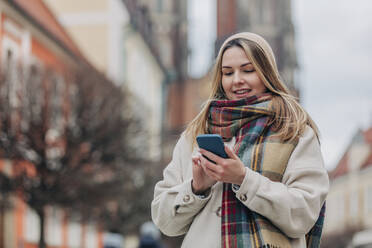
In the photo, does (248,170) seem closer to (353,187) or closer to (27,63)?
(27,63)

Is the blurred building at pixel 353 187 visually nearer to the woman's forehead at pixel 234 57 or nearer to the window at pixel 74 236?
the window at pixel 74 236

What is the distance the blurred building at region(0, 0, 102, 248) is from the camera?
16438 millimetres

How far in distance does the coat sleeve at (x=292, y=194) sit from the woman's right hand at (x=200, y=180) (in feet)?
0.48

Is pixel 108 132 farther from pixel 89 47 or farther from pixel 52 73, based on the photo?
pixel 89 47

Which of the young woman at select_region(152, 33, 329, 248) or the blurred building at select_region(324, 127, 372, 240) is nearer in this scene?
the young woman at select_region(152, 33, 329, 248)

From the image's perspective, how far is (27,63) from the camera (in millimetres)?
16562

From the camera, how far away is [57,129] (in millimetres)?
Result: 16500

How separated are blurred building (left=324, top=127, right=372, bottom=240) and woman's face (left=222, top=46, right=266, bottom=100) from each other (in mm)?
40394

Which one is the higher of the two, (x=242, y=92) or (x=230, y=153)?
(x=242, y=92)

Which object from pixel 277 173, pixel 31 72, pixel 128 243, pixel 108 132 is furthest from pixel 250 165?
pixel 128 243

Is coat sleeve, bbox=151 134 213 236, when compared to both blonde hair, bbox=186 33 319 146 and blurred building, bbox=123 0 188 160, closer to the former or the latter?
blonde hair, bbox=186 33 319 146

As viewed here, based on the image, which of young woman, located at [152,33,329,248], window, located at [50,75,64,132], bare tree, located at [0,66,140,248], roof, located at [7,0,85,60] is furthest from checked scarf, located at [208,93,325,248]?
roof, located at [7,0,85,60]

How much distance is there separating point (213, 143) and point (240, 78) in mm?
452

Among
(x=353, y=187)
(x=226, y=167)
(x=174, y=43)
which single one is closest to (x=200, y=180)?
(x=226, y=167)
